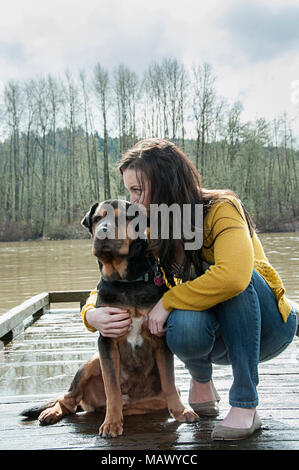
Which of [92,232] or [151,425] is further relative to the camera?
[92,232]

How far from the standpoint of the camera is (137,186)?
2229 millimetres

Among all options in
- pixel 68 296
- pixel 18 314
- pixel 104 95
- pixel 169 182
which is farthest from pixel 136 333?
pixel 104 95

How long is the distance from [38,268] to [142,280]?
36.9ft

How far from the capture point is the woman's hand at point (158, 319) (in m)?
2.05

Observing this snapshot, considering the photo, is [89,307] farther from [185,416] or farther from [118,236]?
[185,416]

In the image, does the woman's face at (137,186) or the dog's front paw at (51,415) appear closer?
the dog's front paw at (51,415)

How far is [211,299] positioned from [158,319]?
28 cm

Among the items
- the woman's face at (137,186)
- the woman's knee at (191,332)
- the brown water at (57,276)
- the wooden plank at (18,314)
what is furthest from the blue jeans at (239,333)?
the brown water at (57,276)

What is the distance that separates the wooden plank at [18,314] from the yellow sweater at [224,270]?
227 centimetres

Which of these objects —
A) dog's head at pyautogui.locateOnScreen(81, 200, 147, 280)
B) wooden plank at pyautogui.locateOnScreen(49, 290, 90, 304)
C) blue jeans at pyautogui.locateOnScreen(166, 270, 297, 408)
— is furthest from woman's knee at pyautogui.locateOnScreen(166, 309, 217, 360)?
wooden plank at pyautogui.locateOnScreen(49, 290, 90, 304)

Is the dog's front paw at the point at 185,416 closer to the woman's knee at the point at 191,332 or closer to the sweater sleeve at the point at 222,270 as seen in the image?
the woman's knee at the point at 191,332

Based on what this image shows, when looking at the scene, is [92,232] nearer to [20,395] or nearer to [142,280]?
[142,280]
